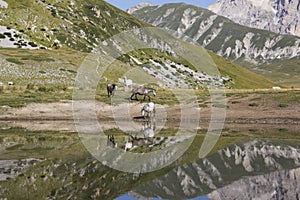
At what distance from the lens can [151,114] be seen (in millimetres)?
48844

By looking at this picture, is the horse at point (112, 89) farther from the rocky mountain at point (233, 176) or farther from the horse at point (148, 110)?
the rocky mountain at point (233, 176)

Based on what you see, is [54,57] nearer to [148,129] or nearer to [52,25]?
[148,129]

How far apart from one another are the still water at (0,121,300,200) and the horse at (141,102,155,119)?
10.2m

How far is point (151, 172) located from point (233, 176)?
4.16 metres

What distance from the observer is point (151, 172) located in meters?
22.2

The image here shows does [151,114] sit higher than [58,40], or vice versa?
[58,40]

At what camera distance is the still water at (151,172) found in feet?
59.9

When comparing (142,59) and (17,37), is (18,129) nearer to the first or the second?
(17,37)

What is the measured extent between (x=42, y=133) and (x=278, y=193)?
23.4 m

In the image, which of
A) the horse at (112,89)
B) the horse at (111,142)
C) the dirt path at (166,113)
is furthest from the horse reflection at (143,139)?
the horse at (112,89)

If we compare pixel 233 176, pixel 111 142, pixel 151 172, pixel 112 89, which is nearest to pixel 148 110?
pixel 112 89

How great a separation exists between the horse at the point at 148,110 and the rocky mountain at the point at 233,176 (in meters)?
17.8

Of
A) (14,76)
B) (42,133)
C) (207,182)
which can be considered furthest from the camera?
(14,76)

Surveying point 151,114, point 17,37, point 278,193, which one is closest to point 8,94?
point 151,114
